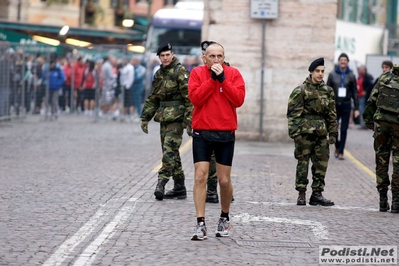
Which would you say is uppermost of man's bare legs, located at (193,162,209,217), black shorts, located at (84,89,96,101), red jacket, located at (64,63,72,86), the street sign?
the street sign

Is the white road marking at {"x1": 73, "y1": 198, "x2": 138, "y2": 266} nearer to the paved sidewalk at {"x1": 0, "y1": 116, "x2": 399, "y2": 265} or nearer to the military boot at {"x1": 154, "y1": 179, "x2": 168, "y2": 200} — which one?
the paved sidewalk at {"x1": 0, "y1": 116, "x2": 399, "y2": 265}

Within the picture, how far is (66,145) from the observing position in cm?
2091

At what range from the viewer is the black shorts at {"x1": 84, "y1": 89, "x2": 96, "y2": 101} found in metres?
31.0

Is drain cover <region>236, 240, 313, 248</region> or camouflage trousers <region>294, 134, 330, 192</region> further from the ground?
camouflage trousers <region>294, 134, 330, 192</region>

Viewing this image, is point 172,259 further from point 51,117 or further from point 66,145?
point 51,117

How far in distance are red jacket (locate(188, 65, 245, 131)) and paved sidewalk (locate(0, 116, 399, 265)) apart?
1.05m

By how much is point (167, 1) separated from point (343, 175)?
6062cm

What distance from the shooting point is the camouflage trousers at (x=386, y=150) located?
12.3 meters

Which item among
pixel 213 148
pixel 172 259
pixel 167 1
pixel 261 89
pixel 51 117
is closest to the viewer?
pixel 172 259

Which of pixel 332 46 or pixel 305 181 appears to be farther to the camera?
pixel 332 46

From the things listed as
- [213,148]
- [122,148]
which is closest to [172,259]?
[213,148]

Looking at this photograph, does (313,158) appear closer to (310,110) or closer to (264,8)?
(310,110)

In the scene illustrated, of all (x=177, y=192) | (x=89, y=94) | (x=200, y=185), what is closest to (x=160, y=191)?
(x=177, y=192)

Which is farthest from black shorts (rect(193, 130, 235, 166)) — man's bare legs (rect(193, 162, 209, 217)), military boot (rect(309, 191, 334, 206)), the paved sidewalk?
military boot (rect(309, 191, 334, 206))
